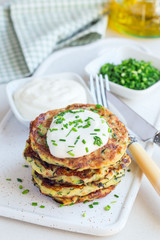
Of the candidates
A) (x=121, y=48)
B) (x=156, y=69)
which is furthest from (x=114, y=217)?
(x=121, y=48)

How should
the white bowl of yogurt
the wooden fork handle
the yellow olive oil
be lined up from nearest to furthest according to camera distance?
the wooden fork handle
the white bowl of yogurt
the yellow olive oil

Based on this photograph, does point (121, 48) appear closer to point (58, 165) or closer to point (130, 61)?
point (130, 61)

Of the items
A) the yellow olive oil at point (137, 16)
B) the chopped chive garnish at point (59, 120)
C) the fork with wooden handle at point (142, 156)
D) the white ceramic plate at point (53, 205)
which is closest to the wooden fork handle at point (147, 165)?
the fork with wooden handle at point (142, 156)

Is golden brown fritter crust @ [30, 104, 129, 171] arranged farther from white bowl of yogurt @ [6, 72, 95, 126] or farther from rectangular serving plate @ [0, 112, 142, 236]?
white bowl of yogurt @ [6, 72, 95, 126]

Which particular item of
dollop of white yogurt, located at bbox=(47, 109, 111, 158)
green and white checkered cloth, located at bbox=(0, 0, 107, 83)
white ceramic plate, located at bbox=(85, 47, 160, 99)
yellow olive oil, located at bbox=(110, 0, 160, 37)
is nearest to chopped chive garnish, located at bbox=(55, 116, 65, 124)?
dollop of white yogurt, located at bbox=(47, 109, 111, 158)

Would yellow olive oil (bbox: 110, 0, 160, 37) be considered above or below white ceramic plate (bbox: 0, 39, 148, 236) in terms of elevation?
above

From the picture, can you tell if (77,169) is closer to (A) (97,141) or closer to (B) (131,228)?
(A) (97,141)
